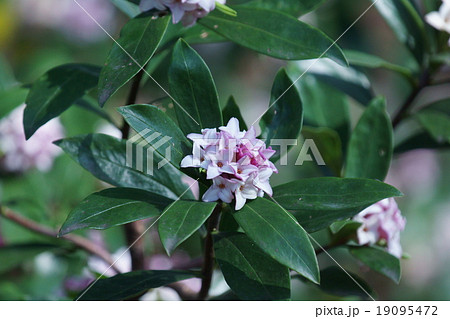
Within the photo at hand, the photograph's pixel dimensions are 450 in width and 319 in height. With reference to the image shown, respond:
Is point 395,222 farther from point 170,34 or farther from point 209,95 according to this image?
point 170,34

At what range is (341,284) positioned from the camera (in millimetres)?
916

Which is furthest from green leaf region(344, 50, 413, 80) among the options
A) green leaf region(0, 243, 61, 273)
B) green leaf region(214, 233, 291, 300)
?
green leaf region(0, 243, 61, 273)

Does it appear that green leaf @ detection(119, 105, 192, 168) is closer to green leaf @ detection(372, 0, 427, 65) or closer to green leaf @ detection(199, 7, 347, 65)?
green leaf @ detection(199, 7, 347, 65)

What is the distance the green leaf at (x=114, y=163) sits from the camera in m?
0.82

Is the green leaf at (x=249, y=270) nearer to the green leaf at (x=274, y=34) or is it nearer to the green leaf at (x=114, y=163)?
the green leaf at (x=114, y=163)

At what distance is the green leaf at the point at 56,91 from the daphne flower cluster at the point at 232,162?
26cm

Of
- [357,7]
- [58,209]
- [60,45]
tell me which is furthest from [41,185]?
[357,7]

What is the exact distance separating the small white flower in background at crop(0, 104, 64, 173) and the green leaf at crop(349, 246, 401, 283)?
91cm

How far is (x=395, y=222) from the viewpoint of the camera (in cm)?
91

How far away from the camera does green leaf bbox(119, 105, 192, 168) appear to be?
2.26 ft

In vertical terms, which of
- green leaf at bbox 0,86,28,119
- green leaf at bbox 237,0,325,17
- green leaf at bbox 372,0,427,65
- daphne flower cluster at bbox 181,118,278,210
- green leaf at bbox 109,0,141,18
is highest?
green leaf at bbox 109,0,141,18

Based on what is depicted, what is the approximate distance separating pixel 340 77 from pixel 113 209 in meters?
0.70

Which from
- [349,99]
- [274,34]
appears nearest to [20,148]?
[274,34]

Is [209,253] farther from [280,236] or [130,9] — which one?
[130,9]
